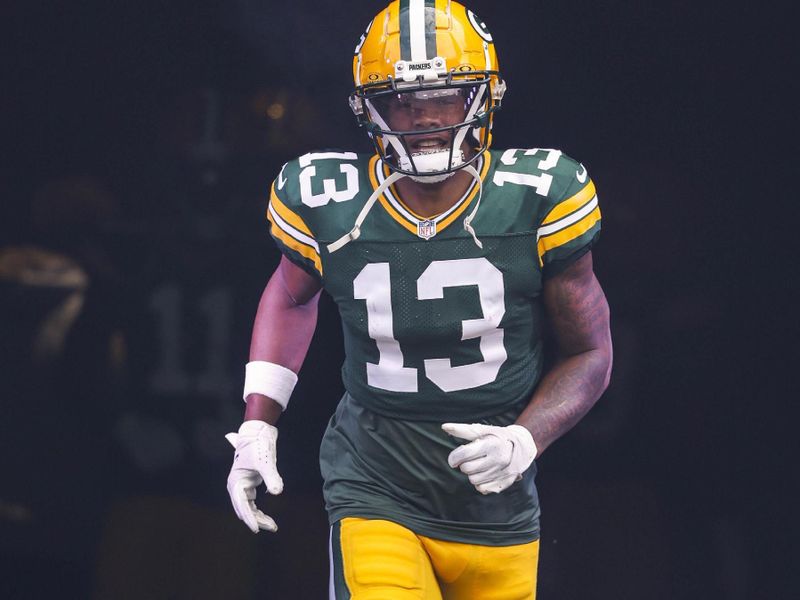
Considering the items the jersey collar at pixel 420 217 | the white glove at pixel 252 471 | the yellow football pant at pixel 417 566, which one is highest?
the jersey collar at pixel 420 217

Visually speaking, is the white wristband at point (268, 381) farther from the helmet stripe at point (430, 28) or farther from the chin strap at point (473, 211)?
the helmet stripe at point (430, 28)

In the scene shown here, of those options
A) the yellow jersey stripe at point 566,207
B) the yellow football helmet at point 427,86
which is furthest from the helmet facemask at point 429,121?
the yellow jersey stripe at point 566,207

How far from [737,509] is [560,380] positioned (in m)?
0.90

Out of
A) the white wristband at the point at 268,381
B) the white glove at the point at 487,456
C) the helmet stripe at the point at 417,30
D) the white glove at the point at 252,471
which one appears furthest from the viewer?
the white wristband at the point at 268,381

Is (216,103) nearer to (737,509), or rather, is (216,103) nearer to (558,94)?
(558,94)

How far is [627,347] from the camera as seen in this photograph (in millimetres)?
3121

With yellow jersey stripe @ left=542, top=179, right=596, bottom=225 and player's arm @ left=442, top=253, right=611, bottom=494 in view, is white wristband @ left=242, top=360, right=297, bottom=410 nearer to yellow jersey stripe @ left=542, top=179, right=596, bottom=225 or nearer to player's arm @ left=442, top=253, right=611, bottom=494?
player's arm @ left=442, top=253, right=611, bottom=494

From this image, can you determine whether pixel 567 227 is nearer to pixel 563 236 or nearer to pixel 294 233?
pixel 563 236

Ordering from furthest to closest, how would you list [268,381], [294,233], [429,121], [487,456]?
[268,381]
[294,233]
[429,121]
[487,456]

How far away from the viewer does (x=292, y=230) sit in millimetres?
2504

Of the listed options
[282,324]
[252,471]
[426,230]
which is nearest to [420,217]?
[426,230]

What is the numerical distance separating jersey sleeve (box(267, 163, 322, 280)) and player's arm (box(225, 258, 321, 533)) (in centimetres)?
8

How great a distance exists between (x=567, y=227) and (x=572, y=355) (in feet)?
0.95

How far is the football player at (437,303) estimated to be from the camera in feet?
7.78
